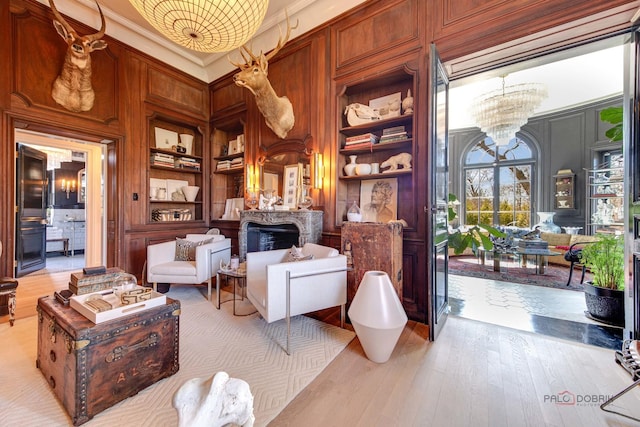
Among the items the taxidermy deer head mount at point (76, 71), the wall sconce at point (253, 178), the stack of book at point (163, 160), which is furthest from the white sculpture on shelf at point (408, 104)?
the stack of book at point (163, 160)

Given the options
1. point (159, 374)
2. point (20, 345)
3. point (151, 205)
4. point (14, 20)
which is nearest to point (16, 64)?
point (14, 20)

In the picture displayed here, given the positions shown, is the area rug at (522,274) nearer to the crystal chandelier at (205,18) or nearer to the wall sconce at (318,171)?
the wall sconce at (318,171)

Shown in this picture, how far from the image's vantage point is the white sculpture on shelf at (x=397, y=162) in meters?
2.84

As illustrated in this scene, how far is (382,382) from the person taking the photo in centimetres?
171

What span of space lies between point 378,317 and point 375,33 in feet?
9.95

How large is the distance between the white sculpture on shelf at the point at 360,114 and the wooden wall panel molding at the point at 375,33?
0.46 metres

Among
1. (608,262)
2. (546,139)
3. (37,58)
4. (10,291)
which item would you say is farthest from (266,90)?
(546,139)

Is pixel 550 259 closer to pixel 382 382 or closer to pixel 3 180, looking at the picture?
pixel 382 382

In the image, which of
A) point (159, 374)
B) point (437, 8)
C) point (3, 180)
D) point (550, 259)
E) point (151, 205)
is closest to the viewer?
point (159, 374)

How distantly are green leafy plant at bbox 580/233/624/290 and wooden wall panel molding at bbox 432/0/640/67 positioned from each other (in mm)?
2006

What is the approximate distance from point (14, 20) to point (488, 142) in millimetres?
9335

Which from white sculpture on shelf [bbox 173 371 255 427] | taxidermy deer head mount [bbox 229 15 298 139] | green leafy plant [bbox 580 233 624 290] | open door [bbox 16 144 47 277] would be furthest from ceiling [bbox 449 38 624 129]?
open door [bbox 16 144 47 277]

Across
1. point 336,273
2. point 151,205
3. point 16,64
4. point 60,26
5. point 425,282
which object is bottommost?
point 425,282

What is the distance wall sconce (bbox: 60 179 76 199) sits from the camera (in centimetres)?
684
